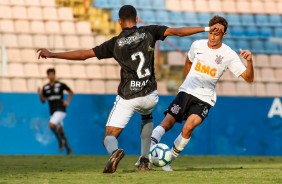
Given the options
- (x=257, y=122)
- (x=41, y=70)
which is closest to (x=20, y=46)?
(x=41, y=70)

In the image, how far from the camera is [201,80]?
11.1 meters

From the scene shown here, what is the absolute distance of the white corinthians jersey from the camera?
432 inches

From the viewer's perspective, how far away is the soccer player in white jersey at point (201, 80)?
10.9 m

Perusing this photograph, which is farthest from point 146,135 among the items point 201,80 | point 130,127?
point 130,127

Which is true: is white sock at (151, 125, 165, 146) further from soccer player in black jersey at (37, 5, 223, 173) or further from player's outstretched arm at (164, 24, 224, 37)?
player's outstretched arm at (164, 24, 224, 37)

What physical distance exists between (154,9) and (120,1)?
3.12ft

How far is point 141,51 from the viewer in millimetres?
9828

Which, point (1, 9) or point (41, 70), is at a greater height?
point (1, 9)

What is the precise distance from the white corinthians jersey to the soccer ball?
38.5 inches

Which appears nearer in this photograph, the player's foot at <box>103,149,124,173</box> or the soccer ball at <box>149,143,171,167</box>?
the player's foot at <box>103,149,124,173</box>

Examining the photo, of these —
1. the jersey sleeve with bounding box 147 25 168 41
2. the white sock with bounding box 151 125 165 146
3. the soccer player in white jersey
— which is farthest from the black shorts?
the jersey sleeve with bounding box 147 25 168 41

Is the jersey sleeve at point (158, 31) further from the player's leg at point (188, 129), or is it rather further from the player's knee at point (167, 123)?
the player's knee at point (167, 123)

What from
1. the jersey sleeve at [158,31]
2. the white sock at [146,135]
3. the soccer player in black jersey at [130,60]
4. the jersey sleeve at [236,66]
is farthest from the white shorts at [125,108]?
the jersey sleeve at [236,66]

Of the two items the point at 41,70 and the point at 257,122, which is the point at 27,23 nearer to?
the point at 41,70
